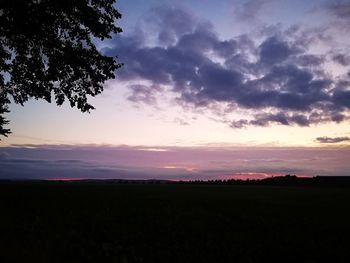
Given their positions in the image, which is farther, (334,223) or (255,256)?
(334,223)

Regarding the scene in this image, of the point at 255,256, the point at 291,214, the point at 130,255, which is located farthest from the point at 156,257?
the point at 291,214

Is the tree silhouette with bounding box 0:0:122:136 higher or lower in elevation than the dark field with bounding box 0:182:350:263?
higher

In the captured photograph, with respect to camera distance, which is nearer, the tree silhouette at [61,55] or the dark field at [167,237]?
the dark field at [167,237]

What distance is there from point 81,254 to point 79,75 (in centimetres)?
1395

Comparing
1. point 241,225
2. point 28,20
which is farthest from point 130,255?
point 28,20

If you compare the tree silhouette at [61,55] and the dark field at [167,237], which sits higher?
the tree silhouette at [61,55]

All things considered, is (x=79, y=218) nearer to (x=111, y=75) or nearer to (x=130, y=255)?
(x=130, y=255)

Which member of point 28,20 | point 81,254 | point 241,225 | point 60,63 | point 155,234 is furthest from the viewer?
point 60,63

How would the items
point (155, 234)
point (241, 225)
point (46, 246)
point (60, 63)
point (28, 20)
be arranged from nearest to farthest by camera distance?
point (46, 246) → point (155, 234) → point (241, 225) → point (28, 20) → point (60, 63)

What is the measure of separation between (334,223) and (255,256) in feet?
25.0

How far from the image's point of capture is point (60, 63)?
68.8 ft

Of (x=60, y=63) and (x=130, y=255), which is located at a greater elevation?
(x=60, y=63)

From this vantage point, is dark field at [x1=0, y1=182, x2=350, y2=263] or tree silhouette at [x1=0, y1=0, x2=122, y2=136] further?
tree silhouette at [x1=0, y1=0, x2=122, y2=136]

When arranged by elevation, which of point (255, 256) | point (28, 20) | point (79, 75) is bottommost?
point (255, 256)
